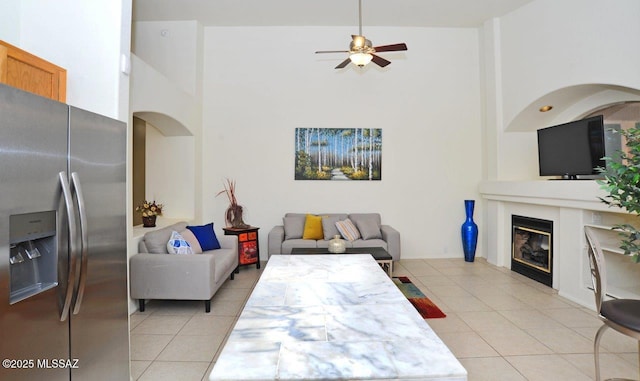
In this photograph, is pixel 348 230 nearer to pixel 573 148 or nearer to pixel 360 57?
pixel 360 57

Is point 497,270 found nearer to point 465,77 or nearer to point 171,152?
point 465,77

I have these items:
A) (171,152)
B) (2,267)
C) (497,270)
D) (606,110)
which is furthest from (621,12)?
(171,152)

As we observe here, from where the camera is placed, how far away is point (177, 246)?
3.67m

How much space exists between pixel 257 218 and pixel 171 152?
71.3 inches

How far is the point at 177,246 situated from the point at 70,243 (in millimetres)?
2200

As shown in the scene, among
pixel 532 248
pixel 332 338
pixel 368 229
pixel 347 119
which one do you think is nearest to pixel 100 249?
pixel 332 338

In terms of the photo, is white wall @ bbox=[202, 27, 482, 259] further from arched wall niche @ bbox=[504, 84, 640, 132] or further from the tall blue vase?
arched wall niche @ bbox=[504, 84, 640, 132]

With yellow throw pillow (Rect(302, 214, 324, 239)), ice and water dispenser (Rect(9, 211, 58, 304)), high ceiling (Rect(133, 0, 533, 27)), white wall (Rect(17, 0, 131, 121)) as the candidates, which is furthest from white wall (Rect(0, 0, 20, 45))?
yellow throw pillow (Rect(302, 214, 324, 239))

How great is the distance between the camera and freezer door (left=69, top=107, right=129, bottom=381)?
162 centimetres

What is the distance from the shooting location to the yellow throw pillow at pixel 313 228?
208 inches

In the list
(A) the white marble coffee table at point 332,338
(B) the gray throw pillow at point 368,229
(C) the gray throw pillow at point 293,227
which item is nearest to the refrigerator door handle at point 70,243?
(A) the white marble coffee table at point 332,338

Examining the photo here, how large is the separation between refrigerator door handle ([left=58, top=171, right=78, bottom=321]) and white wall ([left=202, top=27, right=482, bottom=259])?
420 centimetres

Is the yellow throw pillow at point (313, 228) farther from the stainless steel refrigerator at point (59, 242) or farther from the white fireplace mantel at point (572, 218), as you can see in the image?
the stainless steel refrigerator at point (59, 242)

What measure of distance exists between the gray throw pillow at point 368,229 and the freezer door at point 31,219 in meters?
4.12
